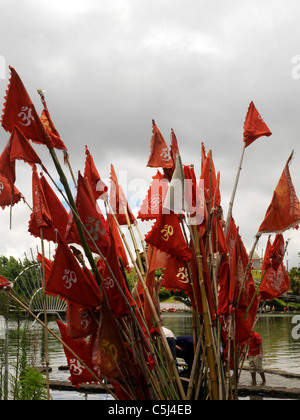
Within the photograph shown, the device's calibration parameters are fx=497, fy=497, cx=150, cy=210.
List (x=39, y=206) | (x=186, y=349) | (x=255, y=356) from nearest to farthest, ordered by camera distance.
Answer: (x=39, y=206) → (x=186, y=349) → (x=255, y=356)

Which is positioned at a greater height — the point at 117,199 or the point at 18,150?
the point at 18,150

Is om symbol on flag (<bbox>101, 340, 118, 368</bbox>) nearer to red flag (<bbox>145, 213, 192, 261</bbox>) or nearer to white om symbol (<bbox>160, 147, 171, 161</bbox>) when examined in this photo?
red flag (<bbox>145, 213, 192, 261</bbox>)

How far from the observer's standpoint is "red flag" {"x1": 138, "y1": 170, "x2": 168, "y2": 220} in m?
3.45

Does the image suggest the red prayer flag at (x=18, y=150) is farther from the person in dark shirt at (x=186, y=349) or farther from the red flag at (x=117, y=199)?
the person in dark shirt at (x=186, y=349)

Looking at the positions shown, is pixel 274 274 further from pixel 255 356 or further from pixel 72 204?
pixel 255 356

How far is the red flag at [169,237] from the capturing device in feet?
10.1

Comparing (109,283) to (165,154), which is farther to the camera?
(165,154)

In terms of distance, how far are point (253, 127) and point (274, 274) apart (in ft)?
3.55

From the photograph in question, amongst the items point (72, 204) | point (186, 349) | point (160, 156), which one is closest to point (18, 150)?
point (72, 204)

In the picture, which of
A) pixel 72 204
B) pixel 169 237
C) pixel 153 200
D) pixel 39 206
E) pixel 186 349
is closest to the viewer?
pixel 72 204

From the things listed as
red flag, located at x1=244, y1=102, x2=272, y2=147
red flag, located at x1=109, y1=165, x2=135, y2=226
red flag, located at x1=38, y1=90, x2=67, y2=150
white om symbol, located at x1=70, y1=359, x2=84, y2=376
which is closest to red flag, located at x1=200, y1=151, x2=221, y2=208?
red flag, located at x1=244, y1=102, x2=272, y2=147

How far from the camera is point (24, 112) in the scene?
122 inches

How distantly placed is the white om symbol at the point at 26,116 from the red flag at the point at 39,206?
0.33 m
